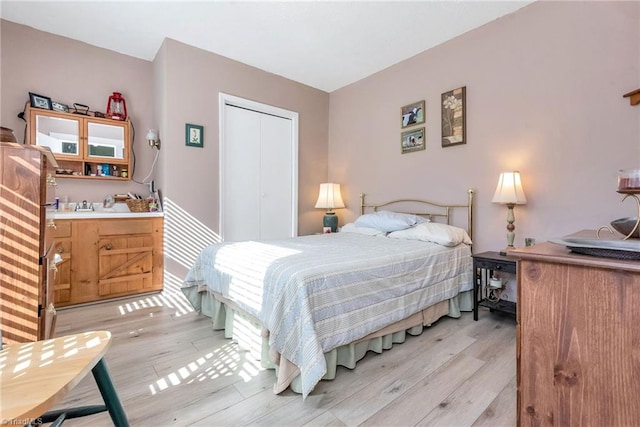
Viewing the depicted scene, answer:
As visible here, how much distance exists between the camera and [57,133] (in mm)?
2869

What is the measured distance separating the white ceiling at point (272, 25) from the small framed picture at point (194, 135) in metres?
0.89

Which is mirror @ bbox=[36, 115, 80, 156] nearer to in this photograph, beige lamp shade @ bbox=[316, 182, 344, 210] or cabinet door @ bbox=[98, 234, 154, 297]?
cabinet door @ bbox=[98, 234, 154, 297]

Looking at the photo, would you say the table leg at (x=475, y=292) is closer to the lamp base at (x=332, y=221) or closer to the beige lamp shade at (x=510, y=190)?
the beige lamp shade at (x=510, y=190)

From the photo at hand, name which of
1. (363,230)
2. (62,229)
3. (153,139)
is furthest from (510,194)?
(62,229)

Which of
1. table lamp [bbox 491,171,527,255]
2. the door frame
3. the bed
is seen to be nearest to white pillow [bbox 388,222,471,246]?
the bed

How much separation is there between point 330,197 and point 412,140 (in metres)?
1.28

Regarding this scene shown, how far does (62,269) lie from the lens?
261 cm

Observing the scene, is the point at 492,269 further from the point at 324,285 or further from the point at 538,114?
the point at 324,285

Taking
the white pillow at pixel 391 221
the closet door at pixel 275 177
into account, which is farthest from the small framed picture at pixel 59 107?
the white pillow at pixel 391 221

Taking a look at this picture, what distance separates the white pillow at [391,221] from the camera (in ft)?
9.29

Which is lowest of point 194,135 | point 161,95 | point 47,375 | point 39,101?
point 47,375

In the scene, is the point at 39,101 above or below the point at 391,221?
above

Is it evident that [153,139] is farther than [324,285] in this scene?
Yes

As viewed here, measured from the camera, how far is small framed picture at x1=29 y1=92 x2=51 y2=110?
2.75 metres
